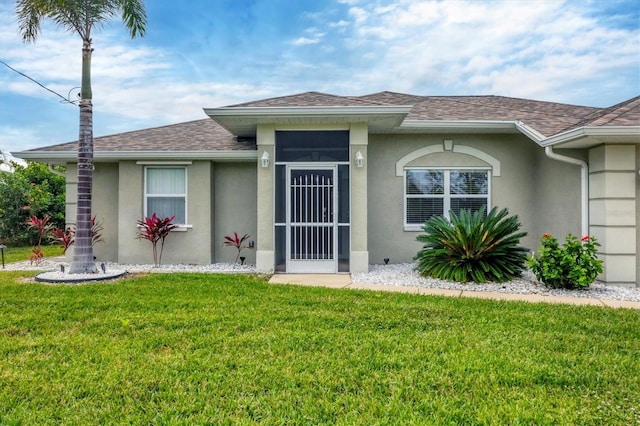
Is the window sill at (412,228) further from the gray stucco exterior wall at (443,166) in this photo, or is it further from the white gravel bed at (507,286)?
the white gravel bed at (507,286)

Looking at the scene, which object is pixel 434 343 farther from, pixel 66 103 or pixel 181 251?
pixel 66 103

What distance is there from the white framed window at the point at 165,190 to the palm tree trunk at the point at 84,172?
2075 millimetres

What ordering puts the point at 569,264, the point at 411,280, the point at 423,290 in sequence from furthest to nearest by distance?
1. the point at 411,280
2. the point at 423,290
3. the point at 569,264

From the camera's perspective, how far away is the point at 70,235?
10828mm

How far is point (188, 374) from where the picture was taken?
3.83 meters

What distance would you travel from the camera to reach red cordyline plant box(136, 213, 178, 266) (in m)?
10.1

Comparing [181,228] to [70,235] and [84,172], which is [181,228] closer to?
[84,172]

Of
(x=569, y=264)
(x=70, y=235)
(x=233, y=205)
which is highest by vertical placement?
(x=233, y=205)

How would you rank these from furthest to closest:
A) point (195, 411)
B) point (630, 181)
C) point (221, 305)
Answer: point (630, 181)
point (221, 305)
point (195, 411)

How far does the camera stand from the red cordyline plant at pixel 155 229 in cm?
1006

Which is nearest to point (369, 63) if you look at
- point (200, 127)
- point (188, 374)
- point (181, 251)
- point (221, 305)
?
point (200, 127)

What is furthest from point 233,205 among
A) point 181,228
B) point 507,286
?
point 507,286

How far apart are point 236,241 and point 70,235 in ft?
14.4

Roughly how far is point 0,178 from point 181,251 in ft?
38.0
